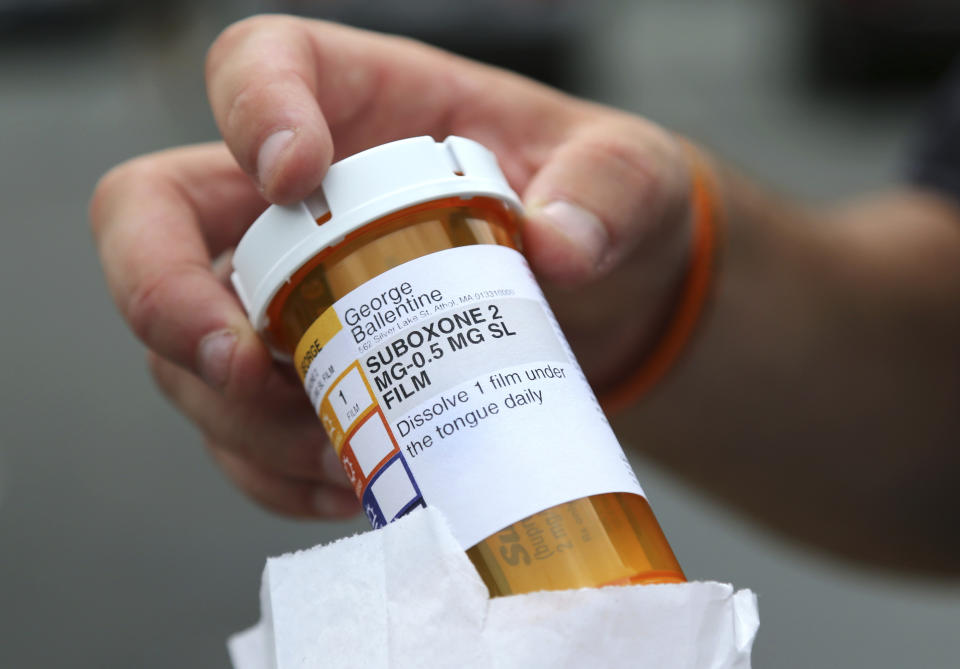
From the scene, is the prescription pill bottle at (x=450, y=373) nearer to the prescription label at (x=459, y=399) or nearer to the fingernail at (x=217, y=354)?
the prescription label at (x=459, y=399)

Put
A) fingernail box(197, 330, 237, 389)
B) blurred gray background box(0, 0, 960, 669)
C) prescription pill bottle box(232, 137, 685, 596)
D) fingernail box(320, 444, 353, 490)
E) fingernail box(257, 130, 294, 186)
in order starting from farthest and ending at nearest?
blurred gray background box(0, 0, 960, 669) → fingernail box(320, 444, 353, 490) → fingernail box(197, 330, 237, 389) → fingernail box(257, 130, 294, 186) → prescription pill bottle box(232, 137, 685, 596)

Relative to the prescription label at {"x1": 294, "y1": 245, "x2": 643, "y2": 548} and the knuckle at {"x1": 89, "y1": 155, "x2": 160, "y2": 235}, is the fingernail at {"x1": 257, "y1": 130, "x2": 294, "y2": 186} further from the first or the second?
the knuckle at {"x1": 89, "y1": 155, "x2": 160, "y2": 235}

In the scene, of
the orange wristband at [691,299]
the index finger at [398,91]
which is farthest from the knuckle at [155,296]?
the orange wristband at [691,299]

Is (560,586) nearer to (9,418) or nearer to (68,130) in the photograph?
(9,418)

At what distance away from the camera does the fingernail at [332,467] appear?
100 centimetres

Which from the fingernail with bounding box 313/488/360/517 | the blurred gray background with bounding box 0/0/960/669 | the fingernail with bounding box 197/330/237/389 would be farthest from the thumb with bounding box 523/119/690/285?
the blurred gray background with bounding box 0/0/960/669

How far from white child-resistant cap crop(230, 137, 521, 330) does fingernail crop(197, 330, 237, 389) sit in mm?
111

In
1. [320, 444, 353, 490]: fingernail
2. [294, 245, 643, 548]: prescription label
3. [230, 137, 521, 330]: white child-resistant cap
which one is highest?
[230, 137, 521, 330]: white child-resistant cap

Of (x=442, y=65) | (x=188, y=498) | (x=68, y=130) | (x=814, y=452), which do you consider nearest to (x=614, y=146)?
(x=442, y=65)

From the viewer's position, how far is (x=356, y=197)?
26.1 inches

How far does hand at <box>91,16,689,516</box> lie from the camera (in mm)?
830

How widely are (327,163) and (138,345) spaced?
8.37ft

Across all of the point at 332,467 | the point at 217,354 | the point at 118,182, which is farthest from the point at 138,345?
the point at 217,354

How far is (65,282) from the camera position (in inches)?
131
